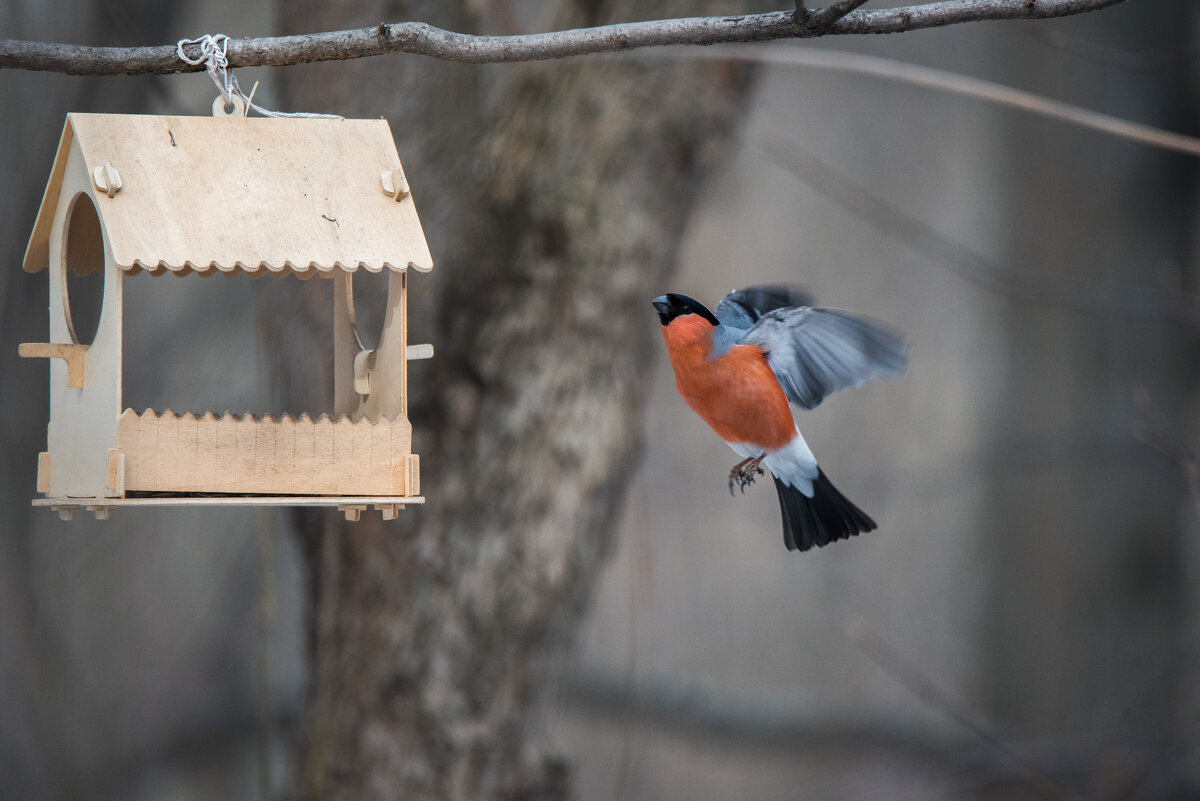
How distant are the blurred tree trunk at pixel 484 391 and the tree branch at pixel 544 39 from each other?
3.99 ft

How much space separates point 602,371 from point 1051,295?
164cm

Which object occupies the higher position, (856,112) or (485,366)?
(856,112)

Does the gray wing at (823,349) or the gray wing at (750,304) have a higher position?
the gray wing at (750,304)

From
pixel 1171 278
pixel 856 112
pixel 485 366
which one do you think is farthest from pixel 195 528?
pixel 1171 278

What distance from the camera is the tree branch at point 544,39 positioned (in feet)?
3.30

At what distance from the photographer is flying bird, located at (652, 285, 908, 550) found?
1.10m

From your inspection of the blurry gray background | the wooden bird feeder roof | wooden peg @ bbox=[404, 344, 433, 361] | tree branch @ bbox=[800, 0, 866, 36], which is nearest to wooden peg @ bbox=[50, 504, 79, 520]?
the wooden bird feeder roof

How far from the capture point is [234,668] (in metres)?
3.51

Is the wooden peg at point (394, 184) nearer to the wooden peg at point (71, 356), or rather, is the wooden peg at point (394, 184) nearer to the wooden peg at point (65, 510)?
A: the wooden peg at point (71, 356)

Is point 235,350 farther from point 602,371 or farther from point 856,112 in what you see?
point 856,112

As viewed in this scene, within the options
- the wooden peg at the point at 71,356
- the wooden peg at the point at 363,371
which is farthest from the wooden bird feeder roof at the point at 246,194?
the wooden peg at the point at 363,371

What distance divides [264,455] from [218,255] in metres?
0.25

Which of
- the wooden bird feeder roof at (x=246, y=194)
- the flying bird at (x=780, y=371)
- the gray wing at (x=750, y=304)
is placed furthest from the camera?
the gray wing at (x=750, y=304)

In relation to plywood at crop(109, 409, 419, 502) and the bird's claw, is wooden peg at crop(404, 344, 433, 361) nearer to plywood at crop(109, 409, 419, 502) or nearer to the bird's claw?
plywood at crop(109, 409, 419, 502)
